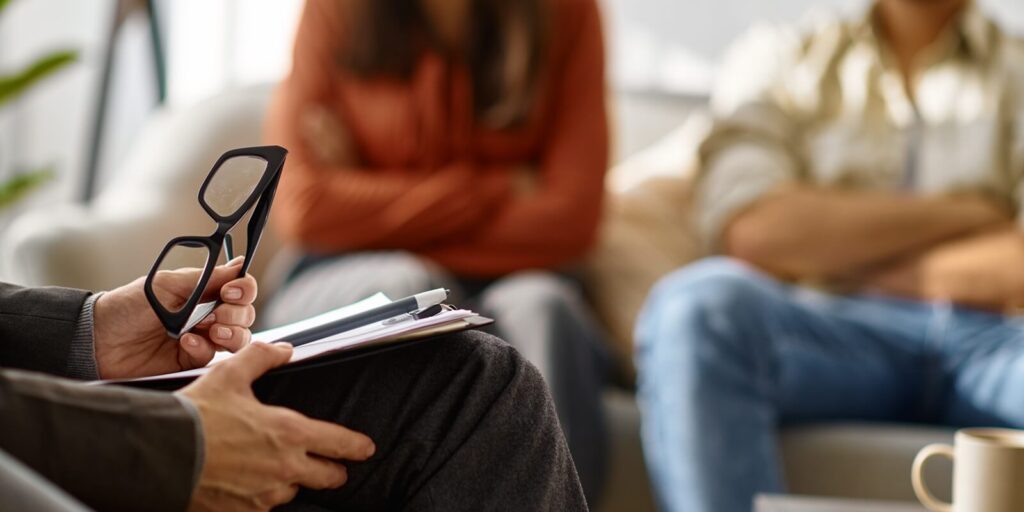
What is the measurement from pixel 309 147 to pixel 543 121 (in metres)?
0.42

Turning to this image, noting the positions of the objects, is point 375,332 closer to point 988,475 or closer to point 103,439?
point 103,439

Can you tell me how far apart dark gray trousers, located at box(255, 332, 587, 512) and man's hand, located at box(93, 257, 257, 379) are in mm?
66

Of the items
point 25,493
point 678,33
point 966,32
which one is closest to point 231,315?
point 25,493

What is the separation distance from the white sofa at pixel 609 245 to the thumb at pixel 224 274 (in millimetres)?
Result: 687

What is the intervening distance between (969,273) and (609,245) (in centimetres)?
60

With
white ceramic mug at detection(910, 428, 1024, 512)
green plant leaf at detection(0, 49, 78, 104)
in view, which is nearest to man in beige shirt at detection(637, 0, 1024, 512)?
white ceramic mug at detection(910, 428, 1024, 512)

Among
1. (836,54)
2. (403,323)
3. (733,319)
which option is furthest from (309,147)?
(403,323)

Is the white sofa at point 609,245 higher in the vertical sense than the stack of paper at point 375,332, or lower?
lower

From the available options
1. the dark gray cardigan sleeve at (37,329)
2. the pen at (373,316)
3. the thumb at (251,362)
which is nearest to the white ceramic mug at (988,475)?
the pen at (373,316)

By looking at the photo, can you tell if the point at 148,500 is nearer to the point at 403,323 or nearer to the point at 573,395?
the point at 403,323

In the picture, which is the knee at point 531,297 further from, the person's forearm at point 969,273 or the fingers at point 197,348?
the fingers at point 197,348

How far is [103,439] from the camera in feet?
2.07

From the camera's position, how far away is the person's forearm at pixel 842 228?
1.91 meters

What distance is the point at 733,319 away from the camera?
1582 mm
